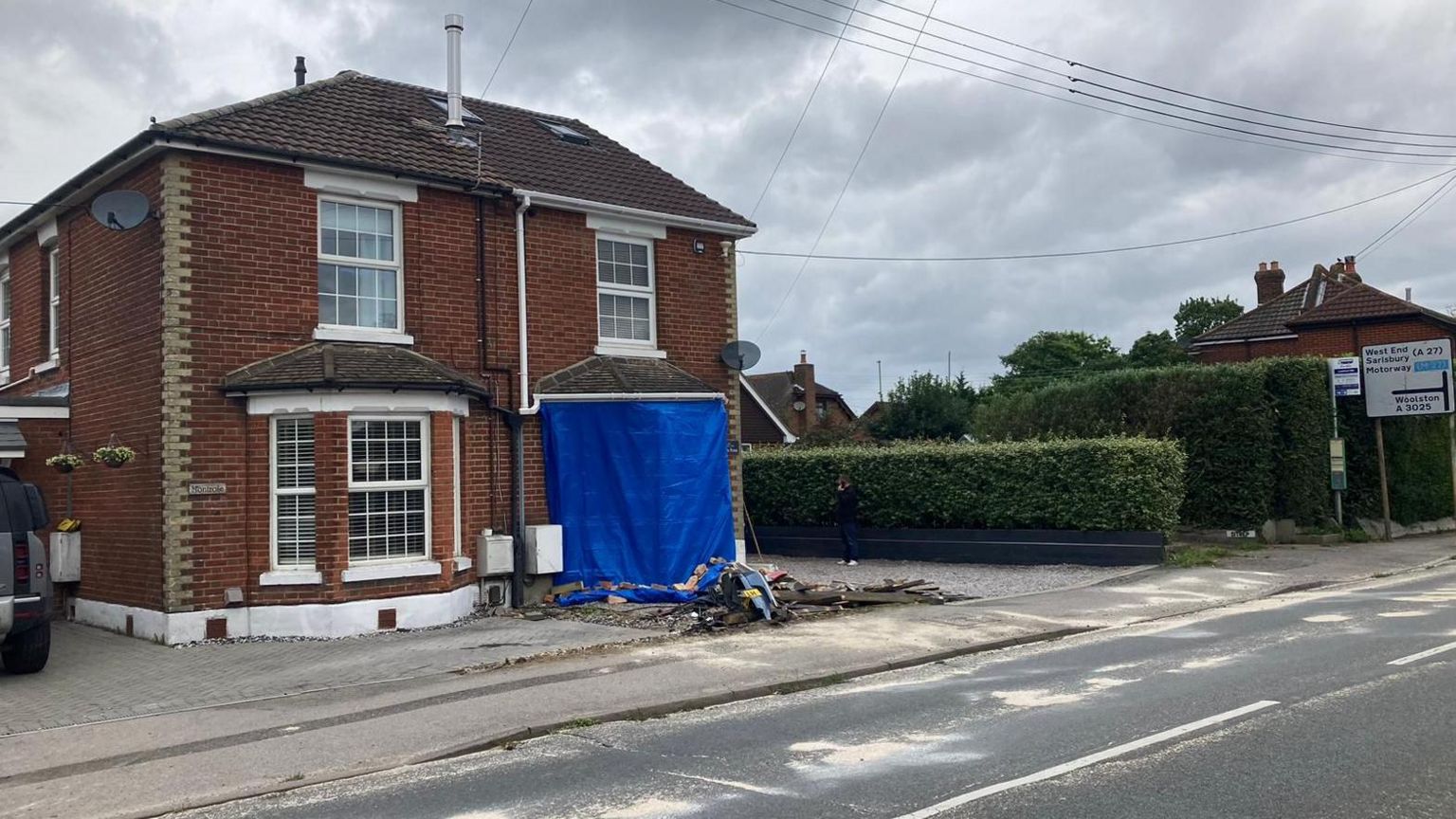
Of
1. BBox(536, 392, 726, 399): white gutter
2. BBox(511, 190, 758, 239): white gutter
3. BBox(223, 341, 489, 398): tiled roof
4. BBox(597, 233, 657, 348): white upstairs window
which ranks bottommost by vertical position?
BBox(536, 392, 726, 399): white gutter

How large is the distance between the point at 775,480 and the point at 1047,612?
10.3 m

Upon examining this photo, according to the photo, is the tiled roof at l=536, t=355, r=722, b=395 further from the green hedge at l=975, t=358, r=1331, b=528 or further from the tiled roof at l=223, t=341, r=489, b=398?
the green hedge at l=975, t=358, r=1331, b=528

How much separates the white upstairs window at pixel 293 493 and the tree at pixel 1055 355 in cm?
6349

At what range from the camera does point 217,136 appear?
12.9 m

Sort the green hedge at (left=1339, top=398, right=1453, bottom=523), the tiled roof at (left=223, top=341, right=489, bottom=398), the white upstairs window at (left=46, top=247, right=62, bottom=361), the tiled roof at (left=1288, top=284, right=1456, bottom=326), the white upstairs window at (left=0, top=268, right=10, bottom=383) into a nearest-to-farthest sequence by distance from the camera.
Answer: the tiled roof at (left=223, top=341, right=489, bottom=398) → the white upstairs window at (left=46, top=247, right=62, bottom=361) → the white upstairs window at (left=0, top=268, right=10, bottom=383) → the green hedge at (left=1339, top=398, right=1453, bottom=523) → the tiled roof at (left=1288, top=284, right=1456, bottom=326)

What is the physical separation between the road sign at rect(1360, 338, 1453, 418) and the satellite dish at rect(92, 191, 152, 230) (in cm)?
2130

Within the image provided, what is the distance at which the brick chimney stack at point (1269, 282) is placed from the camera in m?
40.2

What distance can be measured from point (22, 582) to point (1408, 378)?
74.0 ft

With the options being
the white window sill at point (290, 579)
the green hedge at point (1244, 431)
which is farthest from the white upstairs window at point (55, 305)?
the green hedge at point (1244, 431)

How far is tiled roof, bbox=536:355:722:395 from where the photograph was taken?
1544 centimetres

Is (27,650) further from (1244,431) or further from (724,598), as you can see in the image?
(1244,431)

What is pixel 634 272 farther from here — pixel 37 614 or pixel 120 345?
pixel 37 614

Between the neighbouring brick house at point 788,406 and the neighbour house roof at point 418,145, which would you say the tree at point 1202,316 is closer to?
the neighbouring brick house at point 788,406

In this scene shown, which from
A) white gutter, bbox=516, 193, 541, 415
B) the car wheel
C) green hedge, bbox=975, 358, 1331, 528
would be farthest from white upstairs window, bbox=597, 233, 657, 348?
the car wheel
